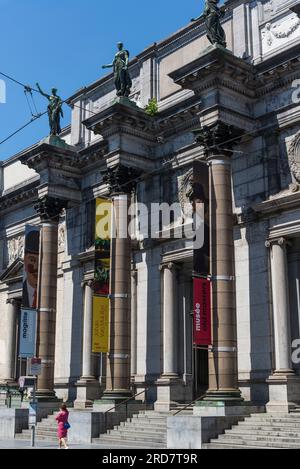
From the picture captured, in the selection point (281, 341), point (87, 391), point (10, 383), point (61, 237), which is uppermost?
point (61, 237)

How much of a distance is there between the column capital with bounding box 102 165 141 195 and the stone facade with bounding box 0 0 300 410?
312 mm

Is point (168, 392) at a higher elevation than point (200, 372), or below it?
below

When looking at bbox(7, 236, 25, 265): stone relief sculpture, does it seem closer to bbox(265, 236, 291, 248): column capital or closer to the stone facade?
the stone facade

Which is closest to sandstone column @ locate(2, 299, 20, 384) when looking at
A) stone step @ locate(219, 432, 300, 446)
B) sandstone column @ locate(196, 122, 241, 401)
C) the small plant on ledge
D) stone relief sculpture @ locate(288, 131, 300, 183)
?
the small plant on ledge

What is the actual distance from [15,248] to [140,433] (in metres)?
19.1

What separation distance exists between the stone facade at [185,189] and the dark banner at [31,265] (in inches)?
70.8

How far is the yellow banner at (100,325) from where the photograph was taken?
27656 millimetres

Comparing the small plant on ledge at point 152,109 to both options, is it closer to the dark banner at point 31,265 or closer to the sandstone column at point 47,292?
the sandstone column at point 47,292

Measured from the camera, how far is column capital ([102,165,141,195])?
92.5ft

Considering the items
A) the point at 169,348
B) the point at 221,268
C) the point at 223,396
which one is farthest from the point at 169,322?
the point at 223,396

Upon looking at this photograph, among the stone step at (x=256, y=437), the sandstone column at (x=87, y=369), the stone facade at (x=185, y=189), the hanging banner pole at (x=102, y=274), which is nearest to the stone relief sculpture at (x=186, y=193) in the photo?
the stone facade at (x=185, y=189)

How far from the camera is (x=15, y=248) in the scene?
132ft

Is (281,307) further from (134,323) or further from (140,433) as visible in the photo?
(134,323)
